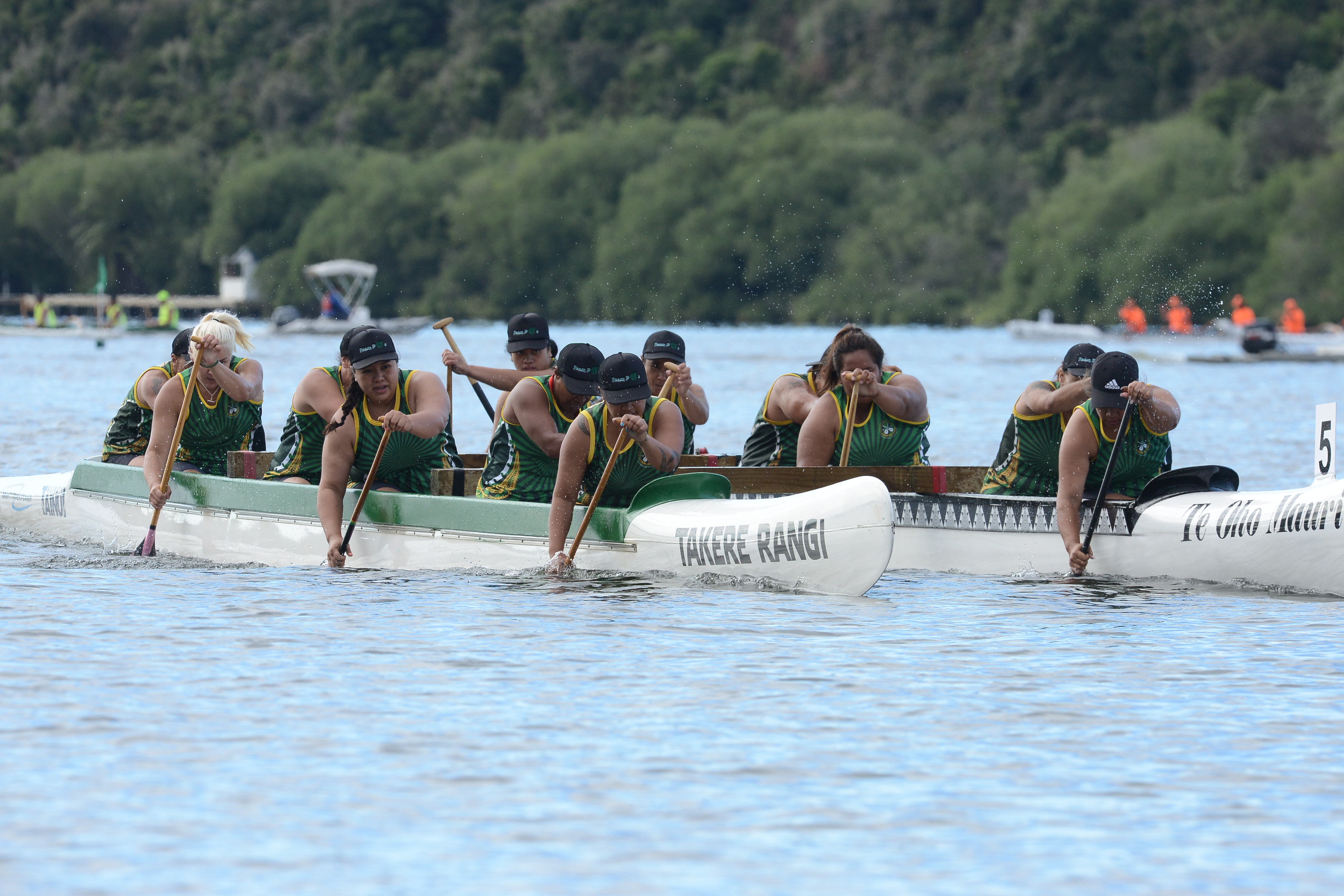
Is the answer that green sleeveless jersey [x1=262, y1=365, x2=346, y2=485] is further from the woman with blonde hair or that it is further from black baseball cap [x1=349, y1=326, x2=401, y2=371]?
black baseball cap [x1=349, y1=326, x2=401, y2=371]

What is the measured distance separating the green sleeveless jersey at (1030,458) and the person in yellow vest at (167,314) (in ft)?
173

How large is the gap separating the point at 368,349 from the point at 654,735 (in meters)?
3.79

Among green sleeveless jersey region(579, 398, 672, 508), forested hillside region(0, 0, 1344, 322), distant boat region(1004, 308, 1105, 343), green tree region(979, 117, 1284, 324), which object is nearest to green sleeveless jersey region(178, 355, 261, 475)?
green sleeveless jersey region(579, 398, 672, 508)

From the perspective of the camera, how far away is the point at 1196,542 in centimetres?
1081

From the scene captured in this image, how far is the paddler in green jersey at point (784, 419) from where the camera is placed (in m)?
12.2

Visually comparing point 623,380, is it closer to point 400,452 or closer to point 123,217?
point 400,452

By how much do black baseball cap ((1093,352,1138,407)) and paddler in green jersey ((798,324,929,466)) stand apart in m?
1.15

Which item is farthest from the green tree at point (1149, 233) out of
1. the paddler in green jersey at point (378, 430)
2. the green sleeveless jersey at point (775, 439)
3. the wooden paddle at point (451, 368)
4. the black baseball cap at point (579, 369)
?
the black baseball cap at point (579, 369)

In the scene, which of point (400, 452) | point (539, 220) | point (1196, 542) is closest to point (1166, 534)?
point (1196, 542)

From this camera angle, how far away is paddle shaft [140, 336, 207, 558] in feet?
39.8

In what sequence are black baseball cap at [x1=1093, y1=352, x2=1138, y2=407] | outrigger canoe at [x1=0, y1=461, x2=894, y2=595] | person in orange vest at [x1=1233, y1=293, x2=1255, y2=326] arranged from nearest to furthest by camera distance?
outrigger canoe at [x1=0, y1=461, x2=894, y2=595]
black baseball cap at [x1=1093, y1=352, x2=1138, y2=407]
person in orange vest at [x1=1233, y1=293, x2=1255, y2=326]

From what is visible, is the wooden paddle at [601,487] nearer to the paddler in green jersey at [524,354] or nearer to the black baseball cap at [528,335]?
the paddler in green jersey at [524,354]

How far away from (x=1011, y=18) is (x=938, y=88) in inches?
249

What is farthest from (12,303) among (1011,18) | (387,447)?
(387,447)
